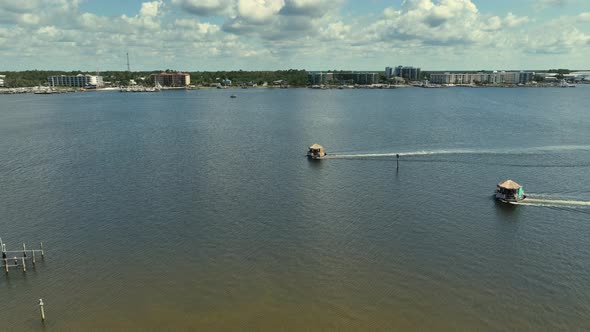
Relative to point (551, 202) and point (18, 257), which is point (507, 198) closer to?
point (551, 202)

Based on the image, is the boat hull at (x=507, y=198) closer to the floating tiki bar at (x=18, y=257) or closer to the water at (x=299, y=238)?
the water at (x=299, y=238)

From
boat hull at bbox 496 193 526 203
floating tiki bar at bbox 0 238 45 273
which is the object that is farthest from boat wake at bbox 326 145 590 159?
floating tiki bar at bbox 0 238 45 273

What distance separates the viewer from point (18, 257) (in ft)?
159

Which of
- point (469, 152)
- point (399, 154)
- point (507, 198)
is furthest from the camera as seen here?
point (469, 152)

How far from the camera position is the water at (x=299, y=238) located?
38844 mm

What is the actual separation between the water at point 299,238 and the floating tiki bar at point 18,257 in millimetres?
1129

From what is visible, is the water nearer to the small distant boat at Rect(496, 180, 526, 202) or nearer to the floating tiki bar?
the floating tiki bar

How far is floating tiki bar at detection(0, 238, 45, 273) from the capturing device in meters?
45.5

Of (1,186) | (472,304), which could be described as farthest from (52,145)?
(472,304)

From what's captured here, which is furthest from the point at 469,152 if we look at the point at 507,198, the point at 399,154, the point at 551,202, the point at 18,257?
the point at 18,257

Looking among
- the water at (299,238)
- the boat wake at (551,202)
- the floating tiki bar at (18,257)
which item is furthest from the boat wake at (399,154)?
the floating tiki bar at (18,257)

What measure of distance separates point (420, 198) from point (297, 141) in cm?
→ 5842

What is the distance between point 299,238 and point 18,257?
31.2m

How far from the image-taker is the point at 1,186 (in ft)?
245
